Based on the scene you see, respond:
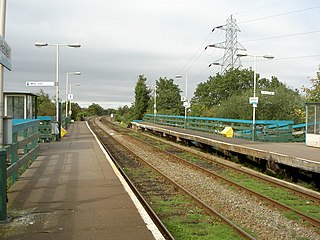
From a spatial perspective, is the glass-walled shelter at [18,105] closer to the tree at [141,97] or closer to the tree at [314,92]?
the tree at [314,92]

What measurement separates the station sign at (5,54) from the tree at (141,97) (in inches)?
2454

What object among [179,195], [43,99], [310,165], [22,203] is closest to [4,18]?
[22,203]

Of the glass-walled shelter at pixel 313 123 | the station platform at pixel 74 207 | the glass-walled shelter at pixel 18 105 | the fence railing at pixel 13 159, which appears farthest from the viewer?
the glass-walled shelter at pixel 18 105

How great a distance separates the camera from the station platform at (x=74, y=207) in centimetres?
564

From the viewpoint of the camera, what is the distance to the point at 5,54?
6.21 meters

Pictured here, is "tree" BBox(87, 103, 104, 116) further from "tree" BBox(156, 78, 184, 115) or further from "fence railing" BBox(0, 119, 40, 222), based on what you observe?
"fence railing" BBox(0, 119, 40, 222)

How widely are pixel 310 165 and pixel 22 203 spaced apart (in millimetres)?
6941

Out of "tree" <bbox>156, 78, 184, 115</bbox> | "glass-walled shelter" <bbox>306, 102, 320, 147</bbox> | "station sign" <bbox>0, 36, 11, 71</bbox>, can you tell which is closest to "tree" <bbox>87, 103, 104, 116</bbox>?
"tree" <bbox>156, 78, 184, 115</bbox>

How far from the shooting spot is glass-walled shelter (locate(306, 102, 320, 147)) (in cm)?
1526

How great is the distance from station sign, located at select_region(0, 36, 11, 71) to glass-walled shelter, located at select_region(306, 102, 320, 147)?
11.8 meters

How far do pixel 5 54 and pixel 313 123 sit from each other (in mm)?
12364

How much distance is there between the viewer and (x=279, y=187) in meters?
11.1

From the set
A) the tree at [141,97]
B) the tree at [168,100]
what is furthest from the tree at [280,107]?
the tree at [141,97]

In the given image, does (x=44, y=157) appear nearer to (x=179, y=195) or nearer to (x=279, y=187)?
(x=179, y=195)
